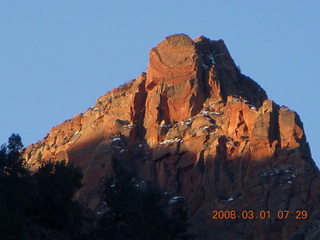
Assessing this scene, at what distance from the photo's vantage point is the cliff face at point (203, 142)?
351 feet

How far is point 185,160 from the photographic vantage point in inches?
4537

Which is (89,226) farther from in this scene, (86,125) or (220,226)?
(86,125)

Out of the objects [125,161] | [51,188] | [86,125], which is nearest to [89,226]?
[51,188]
